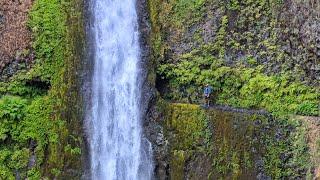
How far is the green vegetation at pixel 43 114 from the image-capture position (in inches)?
449

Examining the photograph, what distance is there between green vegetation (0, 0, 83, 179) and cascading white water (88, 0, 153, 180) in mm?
502

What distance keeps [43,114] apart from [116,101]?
5.53ft

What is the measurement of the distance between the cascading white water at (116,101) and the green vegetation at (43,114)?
50cm

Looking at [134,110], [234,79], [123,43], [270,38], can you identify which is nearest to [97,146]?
[134,110]

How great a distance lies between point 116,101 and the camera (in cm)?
1184

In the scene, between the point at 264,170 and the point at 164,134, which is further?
the point at 164,134

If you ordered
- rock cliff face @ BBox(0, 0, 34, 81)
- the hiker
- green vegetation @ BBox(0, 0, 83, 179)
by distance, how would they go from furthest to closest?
rock cliff face @ BBox(0, 0, 34, 81) → the hiker → green vegetation @ BBox(0, 0, 83, 179)

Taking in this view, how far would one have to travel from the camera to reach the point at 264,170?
34.9 feet

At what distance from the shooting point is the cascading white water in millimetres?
11430

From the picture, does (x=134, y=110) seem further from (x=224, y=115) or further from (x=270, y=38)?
(x=270, y=38)

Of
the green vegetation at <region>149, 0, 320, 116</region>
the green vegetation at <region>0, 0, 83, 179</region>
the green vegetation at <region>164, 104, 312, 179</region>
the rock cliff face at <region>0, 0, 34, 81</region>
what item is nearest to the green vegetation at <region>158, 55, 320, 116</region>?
the green vegetation at <region>149, 0, 320, 116</region>

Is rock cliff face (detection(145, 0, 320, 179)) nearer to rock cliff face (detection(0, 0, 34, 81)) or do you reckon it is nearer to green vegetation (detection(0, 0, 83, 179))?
green vegetation (detection(0, 0, 83, 179))

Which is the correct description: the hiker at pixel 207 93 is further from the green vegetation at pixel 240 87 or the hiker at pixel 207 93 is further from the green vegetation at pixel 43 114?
the green vegetation at pixel 43 114

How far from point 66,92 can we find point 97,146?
1426 mm
